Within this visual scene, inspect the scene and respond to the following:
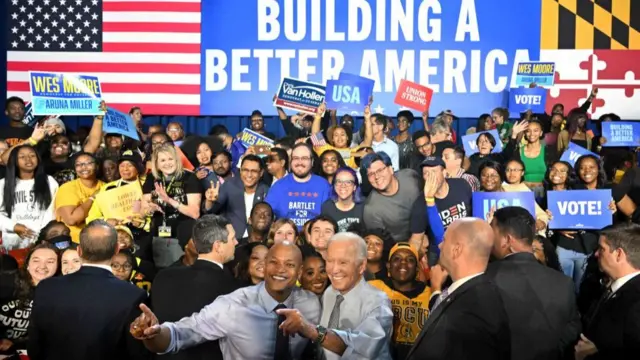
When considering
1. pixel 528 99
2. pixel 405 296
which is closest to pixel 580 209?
pixel 405 296

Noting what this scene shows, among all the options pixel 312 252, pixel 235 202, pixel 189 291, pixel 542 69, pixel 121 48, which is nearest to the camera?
pixel 189 291

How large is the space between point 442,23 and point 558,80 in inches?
66.9

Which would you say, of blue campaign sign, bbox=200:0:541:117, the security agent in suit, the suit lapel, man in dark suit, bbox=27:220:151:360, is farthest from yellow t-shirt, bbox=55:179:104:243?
blue campaign sign, bbox=200:0:541:117

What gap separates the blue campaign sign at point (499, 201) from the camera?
6.23 m

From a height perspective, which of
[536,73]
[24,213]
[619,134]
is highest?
[536,73]

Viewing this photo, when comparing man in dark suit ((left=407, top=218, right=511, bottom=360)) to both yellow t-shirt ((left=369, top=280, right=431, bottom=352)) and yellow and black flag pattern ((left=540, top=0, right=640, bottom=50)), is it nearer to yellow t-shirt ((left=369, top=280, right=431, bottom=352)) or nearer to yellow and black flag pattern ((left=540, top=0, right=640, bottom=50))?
yellow t-shirt ((left=369, top=280, right=431, bottom=352))

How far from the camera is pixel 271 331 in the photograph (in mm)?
3902

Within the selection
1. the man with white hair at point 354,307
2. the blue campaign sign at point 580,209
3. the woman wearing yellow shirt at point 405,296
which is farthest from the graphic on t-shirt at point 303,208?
the man with white hair at point 354,307

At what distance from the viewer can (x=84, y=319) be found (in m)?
3.82

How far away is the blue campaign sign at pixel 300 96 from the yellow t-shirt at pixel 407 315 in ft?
14.8

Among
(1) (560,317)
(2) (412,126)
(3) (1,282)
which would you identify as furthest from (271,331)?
(2) (412,126)

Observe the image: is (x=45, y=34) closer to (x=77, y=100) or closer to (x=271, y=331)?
(x=77, y=100)

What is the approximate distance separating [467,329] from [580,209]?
3.80 metres

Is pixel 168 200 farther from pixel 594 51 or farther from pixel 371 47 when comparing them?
pixel 594 51
